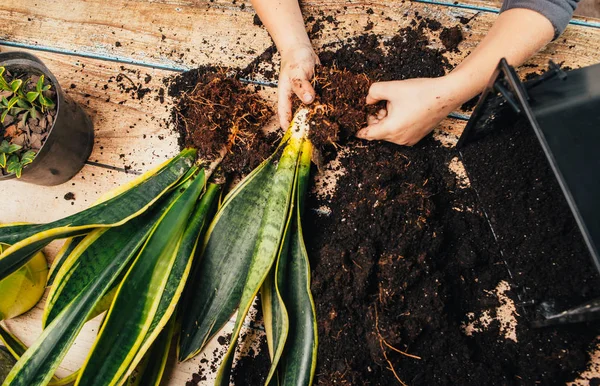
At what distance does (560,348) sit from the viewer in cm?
101

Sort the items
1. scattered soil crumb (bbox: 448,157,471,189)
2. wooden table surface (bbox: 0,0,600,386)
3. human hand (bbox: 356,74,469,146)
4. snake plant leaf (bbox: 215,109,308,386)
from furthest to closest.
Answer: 1. wooden table surface (bbox: 0,0,600,386)
2. scattered soil crumb (bbox: 448,157,471,189)
3. human hand (bbox: 356,74,469,146)
4. snake plant leaf (bbox: 215,109,308,386)

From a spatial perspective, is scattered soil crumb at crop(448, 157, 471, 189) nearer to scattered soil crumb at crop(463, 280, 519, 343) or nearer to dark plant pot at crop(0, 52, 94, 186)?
scattered soil crumb at crop(463, 280, 519, 343)

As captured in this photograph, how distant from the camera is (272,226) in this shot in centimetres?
104

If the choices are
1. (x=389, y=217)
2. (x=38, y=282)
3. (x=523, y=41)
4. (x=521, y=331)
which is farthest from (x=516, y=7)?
(x=38, y=282)

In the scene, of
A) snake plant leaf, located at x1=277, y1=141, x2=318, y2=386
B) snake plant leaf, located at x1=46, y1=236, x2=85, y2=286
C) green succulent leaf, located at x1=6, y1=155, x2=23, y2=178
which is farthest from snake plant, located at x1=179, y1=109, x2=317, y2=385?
green succulent leaf, located at x1=6, y1=155, x2=23, y2=178

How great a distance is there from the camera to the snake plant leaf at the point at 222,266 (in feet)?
3.47

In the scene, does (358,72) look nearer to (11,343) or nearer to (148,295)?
(148,295)

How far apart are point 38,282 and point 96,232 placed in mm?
375

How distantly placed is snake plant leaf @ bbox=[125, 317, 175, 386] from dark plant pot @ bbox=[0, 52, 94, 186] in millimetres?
572

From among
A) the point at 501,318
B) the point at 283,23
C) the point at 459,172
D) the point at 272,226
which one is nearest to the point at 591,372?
the point at 501,318

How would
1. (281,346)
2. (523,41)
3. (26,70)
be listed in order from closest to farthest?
(281,346) < (523,41) < (26,70)

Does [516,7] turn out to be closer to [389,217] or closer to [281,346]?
[389,217]

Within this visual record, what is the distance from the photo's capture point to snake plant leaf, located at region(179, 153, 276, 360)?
41.6 inches

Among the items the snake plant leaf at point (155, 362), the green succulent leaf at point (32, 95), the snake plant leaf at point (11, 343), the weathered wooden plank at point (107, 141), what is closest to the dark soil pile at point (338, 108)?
the weathered wooden plank at point (107, 141)
